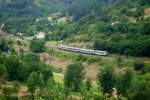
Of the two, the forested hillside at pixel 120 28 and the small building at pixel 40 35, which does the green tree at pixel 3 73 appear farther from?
the small building at pixel 40 35

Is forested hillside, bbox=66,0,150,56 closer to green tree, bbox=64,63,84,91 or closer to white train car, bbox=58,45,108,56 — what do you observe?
white train car, bbox=58,45,108,56

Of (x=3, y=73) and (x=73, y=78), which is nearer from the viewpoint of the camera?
(x=3, y=73)

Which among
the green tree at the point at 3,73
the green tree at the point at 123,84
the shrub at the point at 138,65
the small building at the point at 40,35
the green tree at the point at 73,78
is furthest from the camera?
the small building at the point at 40,35

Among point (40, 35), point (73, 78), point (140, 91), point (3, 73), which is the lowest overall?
point (40, 35)

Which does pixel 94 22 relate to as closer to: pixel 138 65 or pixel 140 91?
pixel 138 65

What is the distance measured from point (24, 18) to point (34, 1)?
2378 cm

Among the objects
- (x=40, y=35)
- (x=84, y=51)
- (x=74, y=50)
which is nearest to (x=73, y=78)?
(x=84, y=51)

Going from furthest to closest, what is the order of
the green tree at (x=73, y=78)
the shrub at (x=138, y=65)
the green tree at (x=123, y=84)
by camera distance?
the shrub at (x=138, y=65) → the green tree at (x=73, y=78) → the green tree at (x=123, y=84)

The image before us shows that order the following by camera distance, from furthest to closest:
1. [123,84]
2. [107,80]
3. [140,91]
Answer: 1. [107,80]
2. [123,84]
3. [140,91]

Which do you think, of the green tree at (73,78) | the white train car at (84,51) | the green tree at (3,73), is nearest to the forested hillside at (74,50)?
the green tree at (73,78)

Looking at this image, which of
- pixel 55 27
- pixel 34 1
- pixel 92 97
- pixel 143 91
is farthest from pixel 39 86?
pixel 34 1

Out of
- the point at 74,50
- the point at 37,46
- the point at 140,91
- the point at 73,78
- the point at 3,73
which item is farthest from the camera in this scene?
the point at 37,46

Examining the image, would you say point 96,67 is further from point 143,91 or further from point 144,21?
point 143,91

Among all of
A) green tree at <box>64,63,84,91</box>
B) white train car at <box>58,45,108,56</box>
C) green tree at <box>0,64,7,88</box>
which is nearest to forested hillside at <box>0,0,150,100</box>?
green tree at <box>64,63,84,91</box>
